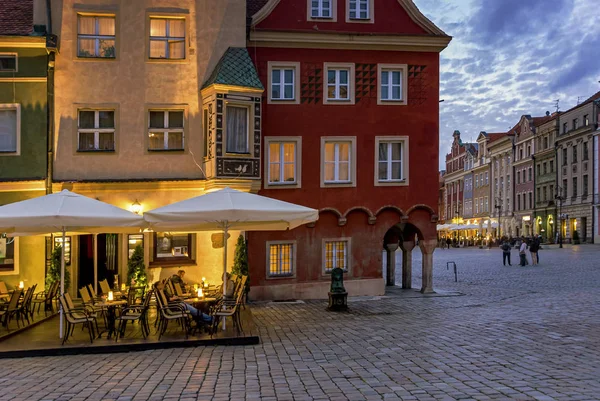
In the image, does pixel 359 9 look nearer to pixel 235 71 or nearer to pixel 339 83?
pixel 339 83

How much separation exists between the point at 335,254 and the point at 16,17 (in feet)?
46.4

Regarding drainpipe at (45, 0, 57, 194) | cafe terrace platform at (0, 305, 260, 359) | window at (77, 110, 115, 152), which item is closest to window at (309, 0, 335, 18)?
window at (77, 110, 115, 152)

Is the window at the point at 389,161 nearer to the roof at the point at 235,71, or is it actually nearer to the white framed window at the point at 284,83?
the white framed window at the point at 284,83

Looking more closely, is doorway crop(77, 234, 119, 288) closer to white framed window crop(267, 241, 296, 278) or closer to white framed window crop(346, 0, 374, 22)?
white framed window crop(267, 241, 296, 278)

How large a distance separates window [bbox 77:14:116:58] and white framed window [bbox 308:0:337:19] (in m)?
7.14

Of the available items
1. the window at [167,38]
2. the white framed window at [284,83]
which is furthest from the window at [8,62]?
the white framed window at [284,83]

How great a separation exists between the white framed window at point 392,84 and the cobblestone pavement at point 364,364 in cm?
927

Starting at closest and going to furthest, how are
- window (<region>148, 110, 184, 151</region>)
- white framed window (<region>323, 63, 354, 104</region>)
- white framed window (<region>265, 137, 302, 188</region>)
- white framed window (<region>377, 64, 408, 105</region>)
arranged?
window (<region>148, 110, 184, 151</region>) → white framed window (<region>265, 137, 302, 188</region>) → white framed window (<region>323, 63, 354, 104</region>) → white framed window (<region>377, 64, 408, 105</region>)

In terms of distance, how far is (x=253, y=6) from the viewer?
2661cm

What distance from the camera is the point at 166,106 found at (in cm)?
2317

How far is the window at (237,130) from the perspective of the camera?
2253 cm

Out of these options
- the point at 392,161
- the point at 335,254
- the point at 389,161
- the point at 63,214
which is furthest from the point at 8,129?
the point at 392,161

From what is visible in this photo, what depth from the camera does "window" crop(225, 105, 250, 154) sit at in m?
22.5

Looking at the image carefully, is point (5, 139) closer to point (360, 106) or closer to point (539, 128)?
point (360, 106)
